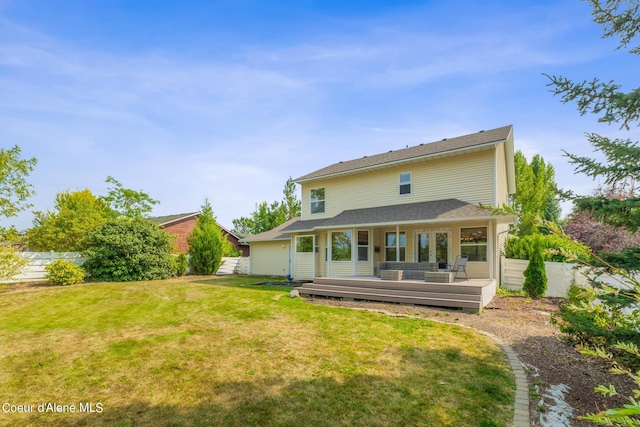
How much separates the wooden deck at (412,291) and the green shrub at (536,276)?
7.99 ft

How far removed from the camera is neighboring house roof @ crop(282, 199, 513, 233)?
1155cm

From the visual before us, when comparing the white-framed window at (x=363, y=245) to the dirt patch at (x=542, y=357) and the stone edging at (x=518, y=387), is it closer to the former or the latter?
the dirt patch at (x=542, y=357)

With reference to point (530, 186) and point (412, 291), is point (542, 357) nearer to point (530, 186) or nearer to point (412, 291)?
point (412, 291)

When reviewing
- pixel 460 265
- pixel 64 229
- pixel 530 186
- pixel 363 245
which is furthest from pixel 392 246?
pixel 64 229

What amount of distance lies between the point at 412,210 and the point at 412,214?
60 cm

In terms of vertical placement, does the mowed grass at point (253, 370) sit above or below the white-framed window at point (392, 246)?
below

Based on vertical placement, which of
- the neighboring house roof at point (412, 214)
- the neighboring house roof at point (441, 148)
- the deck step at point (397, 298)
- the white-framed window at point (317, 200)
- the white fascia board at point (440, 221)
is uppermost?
the neighboring house roof at point (441, 148)

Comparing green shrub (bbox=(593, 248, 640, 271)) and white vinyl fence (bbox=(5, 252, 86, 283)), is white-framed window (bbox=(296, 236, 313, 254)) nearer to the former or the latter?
white vinyl fence (bbox=(5, 252, 86, 283))

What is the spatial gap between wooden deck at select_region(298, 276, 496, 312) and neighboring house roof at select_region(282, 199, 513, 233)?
2.35 meters

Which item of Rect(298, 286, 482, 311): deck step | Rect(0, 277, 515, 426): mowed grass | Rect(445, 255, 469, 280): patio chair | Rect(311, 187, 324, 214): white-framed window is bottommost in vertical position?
Rect(0, 277, 515, 426): mowed grass

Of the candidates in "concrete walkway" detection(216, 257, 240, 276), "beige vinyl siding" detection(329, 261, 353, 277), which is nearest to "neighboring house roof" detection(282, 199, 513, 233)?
"beige vinyl siding" detection(329, 261, 353, 277)

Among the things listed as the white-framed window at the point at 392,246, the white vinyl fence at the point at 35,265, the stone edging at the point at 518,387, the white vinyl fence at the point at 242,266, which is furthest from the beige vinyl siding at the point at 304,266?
the white vinyl fence at the point at 35,265

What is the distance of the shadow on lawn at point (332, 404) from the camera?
3867 mm

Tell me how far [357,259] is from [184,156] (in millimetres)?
10531
